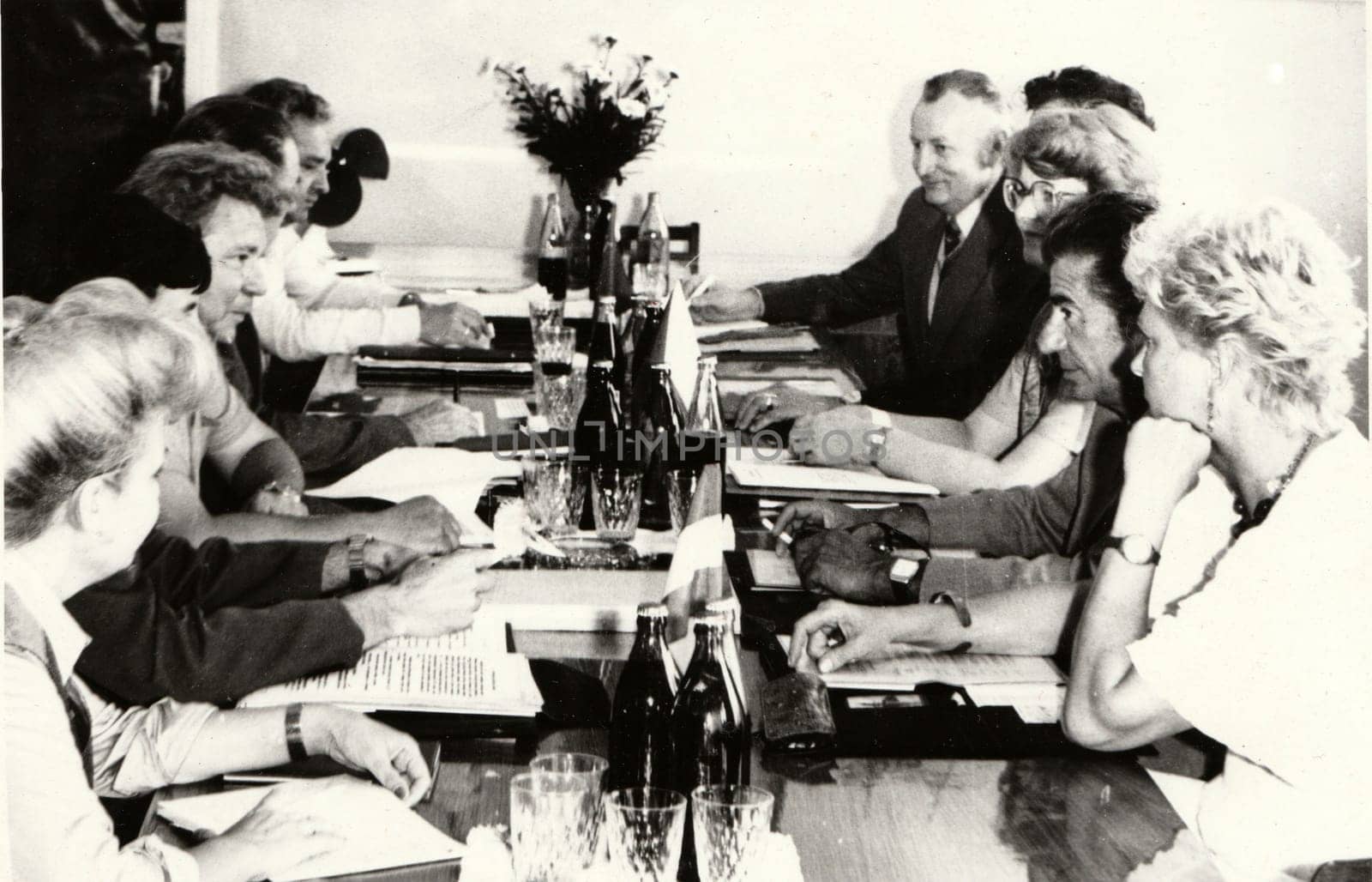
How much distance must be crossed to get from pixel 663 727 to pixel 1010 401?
1697mm

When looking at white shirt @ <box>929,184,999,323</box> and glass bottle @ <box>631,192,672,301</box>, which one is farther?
glass bottle @ <box>631,192,672,301</box>

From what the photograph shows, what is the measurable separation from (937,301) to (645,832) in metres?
2.54

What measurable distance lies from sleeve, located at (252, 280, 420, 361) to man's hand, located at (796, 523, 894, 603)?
6.11ft

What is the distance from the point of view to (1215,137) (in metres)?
3.74

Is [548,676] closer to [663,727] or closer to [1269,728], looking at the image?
A: [663,727]

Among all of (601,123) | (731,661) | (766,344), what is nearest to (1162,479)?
(731,661)

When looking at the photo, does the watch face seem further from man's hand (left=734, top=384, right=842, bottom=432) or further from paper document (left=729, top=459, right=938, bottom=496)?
man's hand (left=734, top=384, right=842, bottom=432)

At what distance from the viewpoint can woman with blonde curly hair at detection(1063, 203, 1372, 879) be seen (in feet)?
4.56

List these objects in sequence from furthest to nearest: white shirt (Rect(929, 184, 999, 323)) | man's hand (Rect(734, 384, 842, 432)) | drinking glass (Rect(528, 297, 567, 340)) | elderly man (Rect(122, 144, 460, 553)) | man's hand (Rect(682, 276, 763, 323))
Result: 1. man's hand (Rect(682, 276, 763, 323))
2. white shirt (Rect(929, 184, 999, 323))
3. drinking glass (Rect(528, 297, 567, 340))
4. man's hand (Rect(734, 384, 842, 432))
5. elderly man (Rect(122, 144, 460, 553))

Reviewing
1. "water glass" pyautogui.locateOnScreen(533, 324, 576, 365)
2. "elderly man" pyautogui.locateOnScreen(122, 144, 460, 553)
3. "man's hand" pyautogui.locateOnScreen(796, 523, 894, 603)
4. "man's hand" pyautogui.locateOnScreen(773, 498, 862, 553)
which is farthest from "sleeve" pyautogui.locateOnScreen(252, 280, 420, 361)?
"man's hand" pyautogui.locateOnScreen(796, 523, 894, 603)

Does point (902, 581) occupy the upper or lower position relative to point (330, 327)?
upper

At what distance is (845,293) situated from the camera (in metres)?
3.98

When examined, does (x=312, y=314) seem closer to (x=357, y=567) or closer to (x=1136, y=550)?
(x=357, y=567)

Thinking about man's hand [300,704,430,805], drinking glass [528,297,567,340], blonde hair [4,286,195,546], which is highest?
blonde hair [4,286,195,546]
